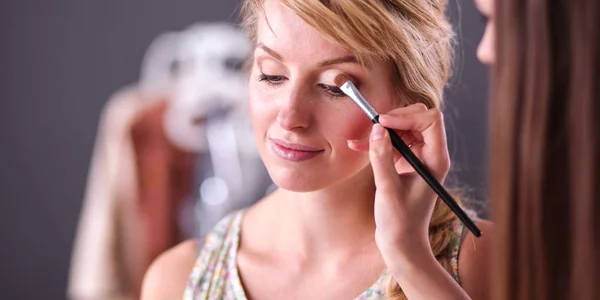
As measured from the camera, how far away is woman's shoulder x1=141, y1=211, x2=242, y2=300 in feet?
2.96

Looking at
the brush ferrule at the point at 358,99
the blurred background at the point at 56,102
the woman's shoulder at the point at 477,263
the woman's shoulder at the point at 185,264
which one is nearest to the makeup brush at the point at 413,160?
the brush ferrule at the point at 358,99

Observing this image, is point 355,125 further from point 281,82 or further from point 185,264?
point 185,264

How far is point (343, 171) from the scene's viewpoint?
79 centimetres

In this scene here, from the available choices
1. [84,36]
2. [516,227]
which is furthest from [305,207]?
[84,36]

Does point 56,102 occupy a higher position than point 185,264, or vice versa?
point 56,102

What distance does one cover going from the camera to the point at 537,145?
555mm

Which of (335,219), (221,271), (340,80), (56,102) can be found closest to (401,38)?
(340,80)

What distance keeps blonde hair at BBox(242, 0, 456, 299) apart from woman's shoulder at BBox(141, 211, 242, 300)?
0.78ft

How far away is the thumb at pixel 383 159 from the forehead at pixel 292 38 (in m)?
0.11

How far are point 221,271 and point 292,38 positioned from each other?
12.2 inches

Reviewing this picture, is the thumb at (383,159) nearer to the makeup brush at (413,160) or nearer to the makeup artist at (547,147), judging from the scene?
the makeup brush at (413,160)

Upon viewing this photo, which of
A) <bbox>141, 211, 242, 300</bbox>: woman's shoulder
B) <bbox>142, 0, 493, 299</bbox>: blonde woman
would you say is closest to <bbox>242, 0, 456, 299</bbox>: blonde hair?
<bbox>142, 0, 493, 299</bbox>: blonde woman

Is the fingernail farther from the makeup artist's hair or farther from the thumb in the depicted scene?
the makeup artist's hair

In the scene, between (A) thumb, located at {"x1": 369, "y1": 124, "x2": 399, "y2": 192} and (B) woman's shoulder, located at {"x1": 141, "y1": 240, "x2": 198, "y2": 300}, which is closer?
(A) thumb, located at {"x1": 369, "y1": 124, "x2": 399, "y2": 192}
